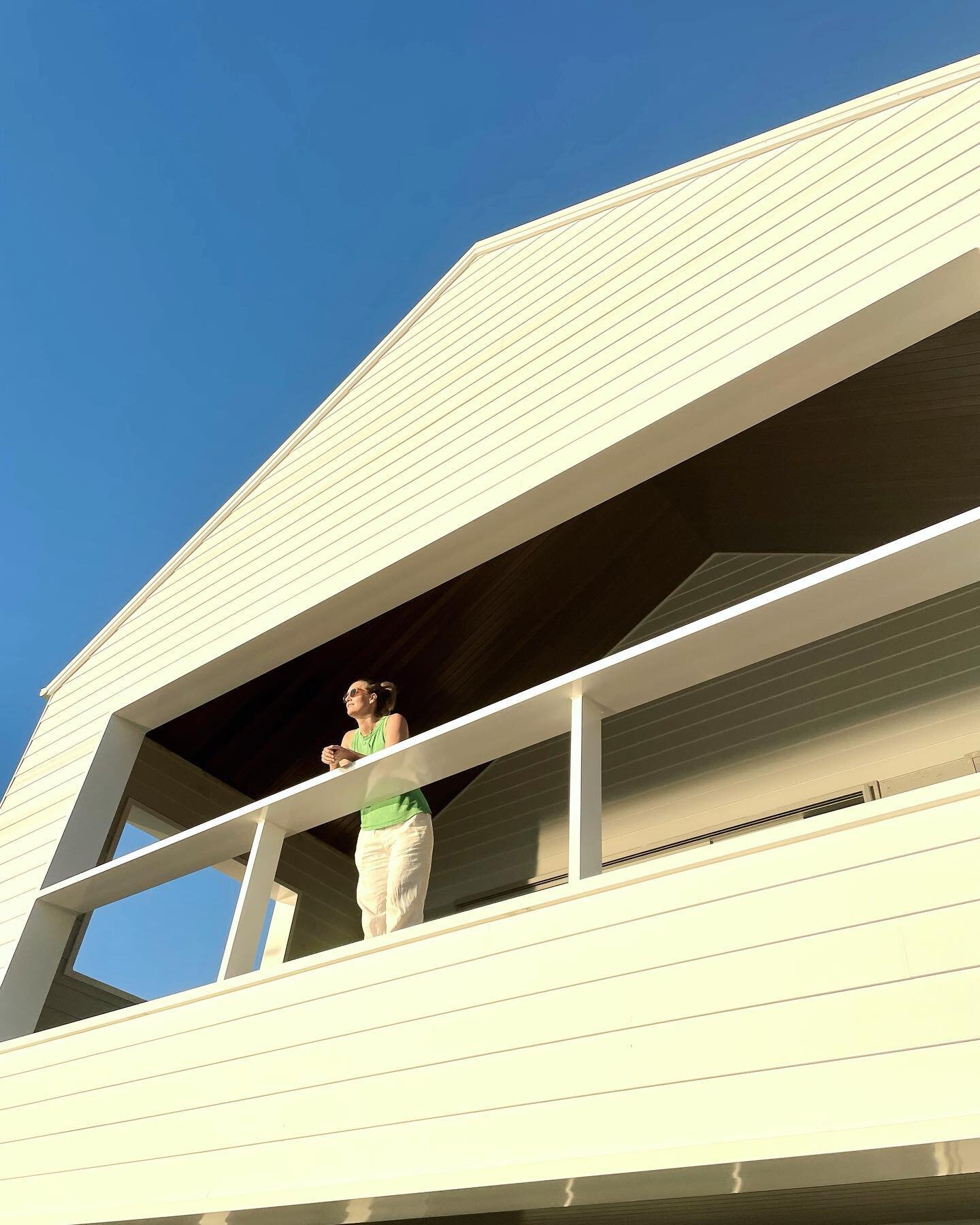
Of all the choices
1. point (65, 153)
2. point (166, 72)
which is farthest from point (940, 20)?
point (65, 153)

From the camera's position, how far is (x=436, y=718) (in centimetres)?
696

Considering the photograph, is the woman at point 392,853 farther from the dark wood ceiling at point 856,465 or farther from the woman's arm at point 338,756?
the dark wood ceiling at point 856,465

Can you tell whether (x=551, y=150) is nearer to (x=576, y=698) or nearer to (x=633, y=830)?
(x=633, y=830)

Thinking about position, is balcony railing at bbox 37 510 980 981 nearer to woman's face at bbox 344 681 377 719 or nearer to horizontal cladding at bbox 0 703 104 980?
woman's face at bbox 344 681 377 719

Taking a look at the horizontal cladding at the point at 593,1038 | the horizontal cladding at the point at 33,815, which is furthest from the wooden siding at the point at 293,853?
the horizontal cladding at the point at 593,1038

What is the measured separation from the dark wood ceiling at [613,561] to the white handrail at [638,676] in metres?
1.91

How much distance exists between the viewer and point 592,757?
9.87 ft

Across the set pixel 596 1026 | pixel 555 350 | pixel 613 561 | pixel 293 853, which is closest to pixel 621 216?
pixel 555 350

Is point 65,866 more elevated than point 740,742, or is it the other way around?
point 740,742

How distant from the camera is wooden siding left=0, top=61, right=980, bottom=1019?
361 cm

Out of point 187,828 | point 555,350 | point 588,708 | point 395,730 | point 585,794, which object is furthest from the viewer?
point 187,828

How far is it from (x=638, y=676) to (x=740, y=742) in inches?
113

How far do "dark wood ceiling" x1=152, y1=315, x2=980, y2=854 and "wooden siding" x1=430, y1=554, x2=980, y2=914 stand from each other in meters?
0.29

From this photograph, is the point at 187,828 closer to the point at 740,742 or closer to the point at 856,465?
the point at 740,742
